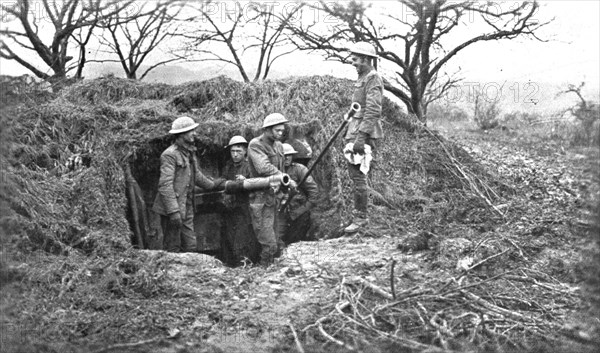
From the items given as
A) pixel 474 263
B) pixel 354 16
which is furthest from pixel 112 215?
pixel 354 16

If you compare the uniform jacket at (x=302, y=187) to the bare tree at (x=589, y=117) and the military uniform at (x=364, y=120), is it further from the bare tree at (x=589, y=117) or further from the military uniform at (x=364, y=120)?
the bare tree at (x=589, y=117)

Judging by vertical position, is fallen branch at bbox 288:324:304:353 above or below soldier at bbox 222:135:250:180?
below

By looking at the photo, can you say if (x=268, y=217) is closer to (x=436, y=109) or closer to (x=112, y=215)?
(x=112, y=215)

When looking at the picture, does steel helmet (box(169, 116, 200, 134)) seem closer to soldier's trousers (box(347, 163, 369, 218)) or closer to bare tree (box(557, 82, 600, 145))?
soldier's trousers (box(347, 163, 369, 218))

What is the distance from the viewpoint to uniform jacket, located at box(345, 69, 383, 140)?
887 cm

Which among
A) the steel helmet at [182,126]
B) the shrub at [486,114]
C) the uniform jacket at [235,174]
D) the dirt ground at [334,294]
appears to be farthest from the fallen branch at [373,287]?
the shrub at [486,114]

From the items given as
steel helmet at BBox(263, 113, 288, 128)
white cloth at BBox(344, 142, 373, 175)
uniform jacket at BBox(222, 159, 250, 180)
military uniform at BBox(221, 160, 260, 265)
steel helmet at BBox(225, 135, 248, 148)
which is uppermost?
steel helmet at BBox(263, 113, 288, 128)

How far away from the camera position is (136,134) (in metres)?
10.3

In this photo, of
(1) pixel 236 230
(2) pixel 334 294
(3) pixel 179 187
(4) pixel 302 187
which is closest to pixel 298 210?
(4) pixel 302 187

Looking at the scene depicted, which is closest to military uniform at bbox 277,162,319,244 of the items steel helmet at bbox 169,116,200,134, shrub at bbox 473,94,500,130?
steel helmet at bbox 169,116,200,134

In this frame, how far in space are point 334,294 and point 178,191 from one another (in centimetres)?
370

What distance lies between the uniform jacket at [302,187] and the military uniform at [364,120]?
1013 mm

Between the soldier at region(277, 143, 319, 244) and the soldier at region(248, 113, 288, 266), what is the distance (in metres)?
0.53

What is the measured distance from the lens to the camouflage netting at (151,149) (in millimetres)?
8438
